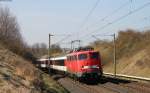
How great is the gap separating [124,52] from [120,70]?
12.3 m

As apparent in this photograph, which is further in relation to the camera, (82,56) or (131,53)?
(131,53)

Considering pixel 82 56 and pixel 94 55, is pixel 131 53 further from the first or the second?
pixel 82 56

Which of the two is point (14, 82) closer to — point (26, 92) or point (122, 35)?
point (26, 92)

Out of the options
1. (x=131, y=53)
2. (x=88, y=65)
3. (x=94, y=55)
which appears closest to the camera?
(x=88, y=65)

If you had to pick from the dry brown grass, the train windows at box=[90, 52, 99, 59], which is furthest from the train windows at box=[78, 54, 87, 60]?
the dry brown grass

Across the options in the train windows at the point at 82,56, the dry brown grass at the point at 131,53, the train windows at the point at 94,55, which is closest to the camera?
the train windows at the point at 94,55

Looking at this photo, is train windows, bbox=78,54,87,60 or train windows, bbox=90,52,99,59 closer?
train windows, bbox=90,52,99,59

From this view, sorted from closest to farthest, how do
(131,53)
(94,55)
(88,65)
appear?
(88,65)
(94,55)
(131,53)

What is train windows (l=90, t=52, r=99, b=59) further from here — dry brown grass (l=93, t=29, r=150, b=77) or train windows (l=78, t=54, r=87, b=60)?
dry brown grass (l=93, t=29, r=150, b=77)

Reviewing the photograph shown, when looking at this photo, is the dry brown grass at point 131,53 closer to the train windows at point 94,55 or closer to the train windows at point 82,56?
the train windows at point 94,55

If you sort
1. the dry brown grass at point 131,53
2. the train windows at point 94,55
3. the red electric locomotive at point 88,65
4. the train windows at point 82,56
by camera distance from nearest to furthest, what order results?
the red electric locomotive at point 88,65
the train windows at point 94,55
the train windows at point 82,56
the dry brown grass at point 131,53

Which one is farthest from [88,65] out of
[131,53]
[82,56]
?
[131,53]

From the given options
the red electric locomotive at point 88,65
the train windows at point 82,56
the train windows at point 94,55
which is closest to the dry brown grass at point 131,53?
the train windows at point 94,55

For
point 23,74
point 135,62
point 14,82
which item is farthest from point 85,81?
point 135,62
